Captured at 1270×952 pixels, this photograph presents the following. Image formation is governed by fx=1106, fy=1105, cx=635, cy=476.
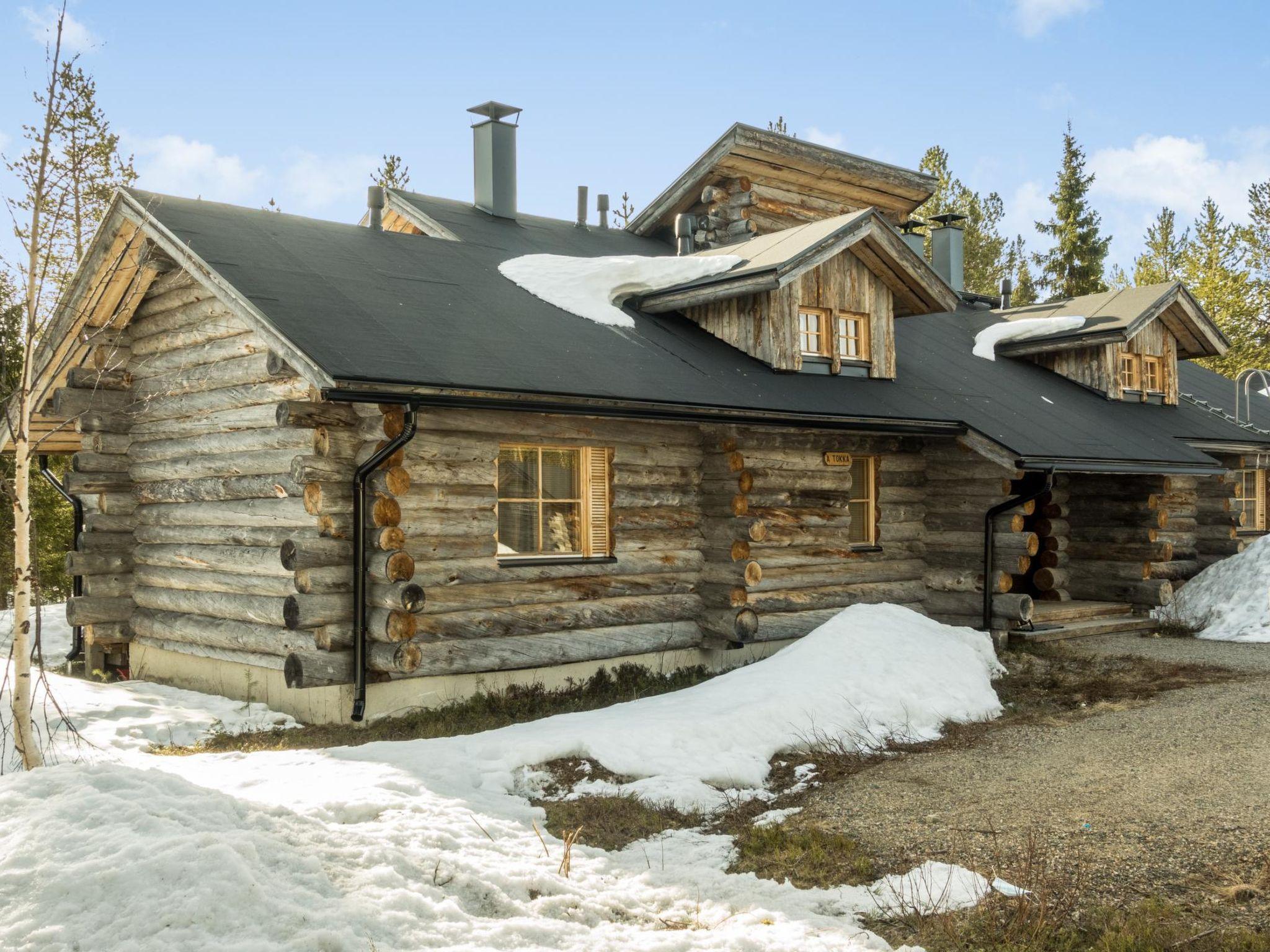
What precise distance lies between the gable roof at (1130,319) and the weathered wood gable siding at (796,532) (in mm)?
5898

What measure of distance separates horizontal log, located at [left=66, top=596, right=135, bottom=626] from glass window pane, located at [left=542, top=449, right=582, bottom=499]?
5893mm

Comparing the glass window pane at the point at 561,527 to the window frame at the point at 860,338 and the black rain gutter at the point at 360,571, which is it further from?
the window frame at the point at 860,338

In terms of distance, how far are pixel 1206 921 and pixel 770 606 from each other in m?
7.98

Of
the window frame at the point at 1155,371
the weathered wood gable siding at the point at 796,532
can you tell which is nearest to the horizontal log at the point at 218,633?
the weathered wood gable siding at the point at 796,532

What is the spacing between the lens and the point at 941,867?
600cm

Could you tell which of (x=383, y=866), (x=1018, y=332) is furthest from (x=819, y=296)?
(x=383, y=866)

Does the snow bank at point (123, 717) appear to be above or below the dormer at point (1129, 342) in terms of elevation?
below

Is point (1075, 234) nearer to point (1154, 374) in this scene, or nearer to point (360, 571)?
point (1154, 374)

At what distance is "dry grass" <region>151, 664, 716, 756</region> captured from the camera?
9.41m

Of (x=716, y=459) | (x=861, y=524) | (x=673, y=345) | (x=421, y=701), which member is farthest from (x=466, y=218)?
(x=421, y=701)

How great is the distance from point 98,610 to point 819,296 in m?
9.81

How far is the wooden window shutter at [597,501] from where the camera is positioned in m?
11.7

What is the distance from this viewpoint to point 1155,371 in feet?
67.2

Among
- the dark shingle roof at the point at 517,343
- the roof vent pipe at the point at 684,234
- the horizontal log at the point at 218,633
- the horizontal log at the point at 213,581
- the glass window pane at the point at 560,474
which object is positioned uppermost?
the roof vent pipe at the point at 684,234
